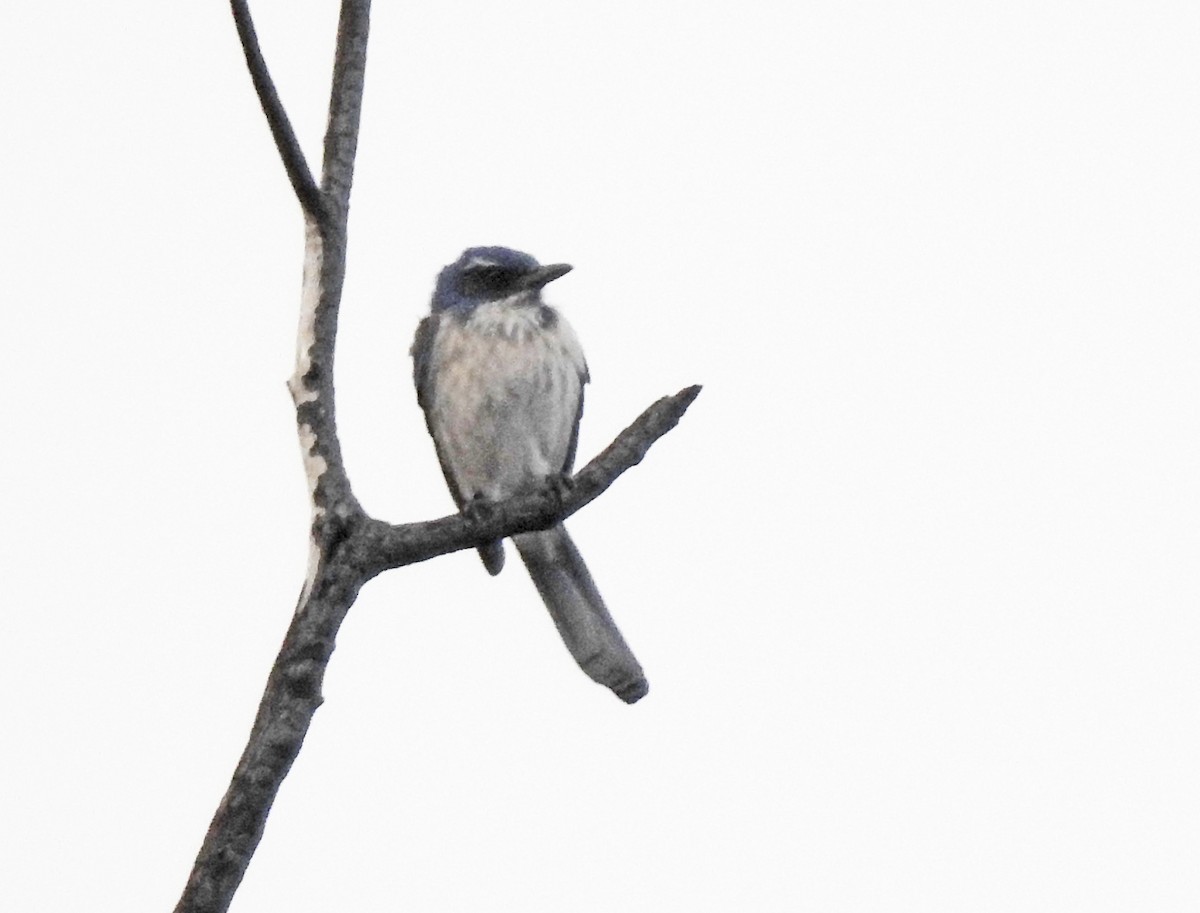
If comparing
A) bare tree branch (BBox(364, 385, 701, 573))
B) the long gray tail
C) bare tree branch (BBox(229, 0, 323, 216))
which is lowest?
bare tree branch (BBox(364, 385, 701, 573))

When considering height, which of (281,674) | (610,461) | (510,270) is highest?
(510,270)

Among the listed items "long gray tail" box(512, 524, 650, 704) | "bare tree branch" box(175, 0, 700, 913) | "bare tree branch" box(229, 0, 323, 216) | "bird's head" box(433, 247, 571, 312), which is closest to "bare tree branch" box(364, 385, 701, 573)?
"bare tree branch" box(175, 0, 700, 913)

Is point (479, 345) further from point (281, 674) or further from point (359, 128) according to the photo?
point (281, 674)

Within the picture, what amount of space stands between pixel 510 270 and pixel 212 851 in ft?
15.2

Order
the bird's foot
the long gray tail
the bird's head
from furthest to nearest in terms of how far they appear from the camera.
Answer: the bird's head
the long gray tail
the bird's foot

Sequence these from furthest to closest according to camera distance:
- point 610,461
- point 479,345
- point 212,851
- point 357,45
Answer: point 479,345, point 357,45, point 610,461, point 212,851

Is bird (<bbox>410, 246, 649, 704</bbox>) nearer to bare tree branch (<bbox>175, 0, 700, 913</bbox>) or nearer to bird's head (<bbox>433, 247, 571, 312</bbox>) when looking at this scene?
bird's head (<bbox>433, 247, 571, 312</bbox>)

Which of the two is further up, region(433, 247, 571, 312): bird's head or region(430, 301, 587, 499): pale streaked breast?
region(433, 247, 571, 312): bird's head

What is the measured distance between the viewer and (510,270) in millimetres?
8383

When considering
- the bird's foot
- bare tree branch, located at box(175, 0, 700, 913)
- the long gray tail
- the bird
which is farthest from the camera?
the bird

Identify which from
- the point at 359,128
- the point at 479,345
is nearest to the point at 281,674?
the point at 359,128

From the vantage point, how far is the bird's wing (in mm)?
8359

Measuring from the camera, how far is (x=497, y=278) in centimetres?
840

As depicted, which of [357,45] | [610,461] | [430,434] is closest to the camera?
[610,461]
